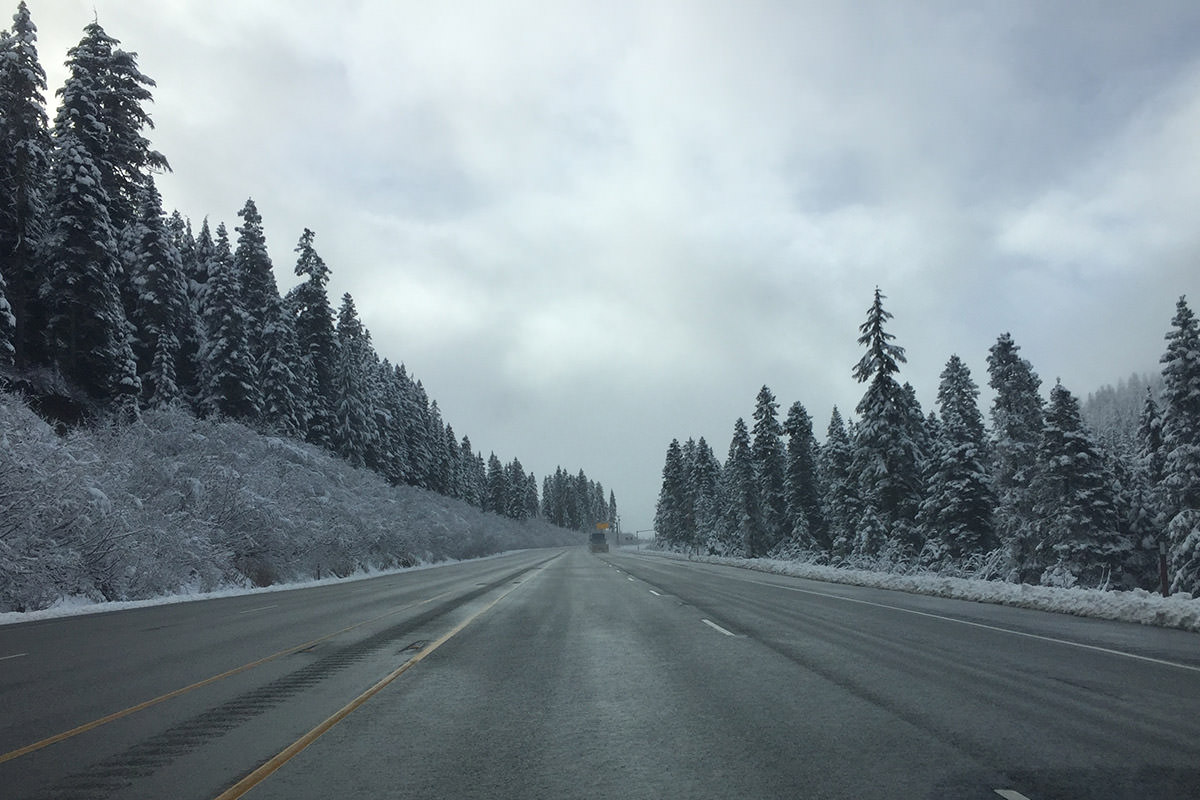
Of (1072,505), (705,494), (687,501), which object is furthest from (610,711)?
(687,501)

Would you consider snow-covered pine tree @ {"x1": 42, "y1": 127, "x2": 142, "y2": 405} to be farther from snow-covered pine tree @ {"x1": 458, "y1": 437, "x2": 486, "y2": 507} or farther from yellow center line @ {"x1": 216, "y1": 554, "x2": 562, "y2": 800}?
snow-covered pine tree @ {"x1": 458, "y1": 437, "x2": 486, "y2": 507}

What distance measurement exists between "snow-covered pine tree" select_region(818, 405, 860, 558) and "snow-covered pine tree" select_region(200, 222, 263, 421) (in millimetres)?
39382

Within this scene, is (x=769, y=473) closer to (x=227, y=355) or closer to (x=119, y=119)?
(x=227, y=355)

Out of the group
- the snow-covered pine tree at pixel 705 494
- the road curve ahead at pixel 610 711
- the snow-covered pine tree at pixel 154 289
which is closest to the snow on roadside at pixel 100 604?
the road curve ahead at pixel 610 711

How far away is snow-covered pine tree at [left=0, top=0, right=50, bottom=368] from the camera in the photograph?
3084 cm

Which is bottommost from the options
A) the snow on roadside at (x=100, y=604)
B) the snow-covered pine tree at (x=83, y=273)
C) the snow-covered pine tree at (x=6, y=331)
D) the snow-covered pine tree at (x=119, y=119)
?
the snow on roadside at (x=100, y=604)

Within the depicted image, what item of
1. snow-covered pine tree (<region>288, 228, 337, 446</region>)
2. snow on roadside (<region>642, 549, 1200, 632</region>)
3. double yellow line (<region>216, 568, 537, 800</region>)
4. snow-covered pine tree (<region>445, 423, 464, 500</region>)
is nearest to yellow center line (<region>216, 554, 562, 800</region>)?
double yellow line (<region>216, 568, 537, 800</region>)

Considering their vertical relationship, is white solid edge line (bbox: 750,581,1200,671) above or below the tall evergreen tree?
below

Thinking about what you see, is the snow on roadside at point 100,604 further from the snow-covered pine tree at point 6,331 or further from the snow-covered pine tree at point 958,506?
the snow-covered pine tree at point 958,506

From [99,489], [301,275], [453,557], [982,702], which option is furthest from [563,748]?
[453,557]

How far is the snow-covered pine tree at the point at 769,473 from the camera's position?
6600 centimetres

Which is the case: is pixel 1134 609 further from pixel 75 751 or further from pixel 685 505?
pixel 685 505

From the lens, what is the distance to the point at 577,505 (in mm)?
194375

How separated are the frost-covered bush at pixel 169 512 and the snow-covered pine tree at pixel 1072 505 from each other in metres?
34.7
